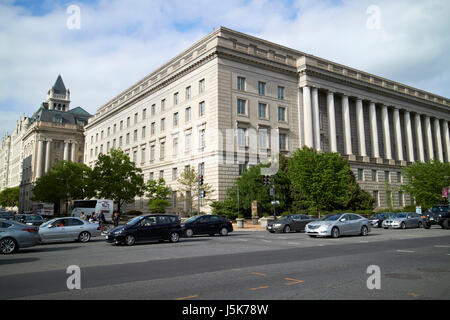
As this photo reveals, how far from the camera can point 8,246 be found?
607 inches

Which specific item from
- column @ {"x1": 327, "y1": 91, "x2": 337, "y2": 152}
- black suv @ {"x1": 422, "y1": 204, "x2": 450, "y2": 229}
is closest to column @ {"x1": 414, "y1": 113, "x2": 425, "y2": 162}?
column @ {"x1": 327, "y1": 91, "x2": 337, "y2": 152}

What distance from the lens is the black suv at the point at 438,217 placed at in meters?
28.9

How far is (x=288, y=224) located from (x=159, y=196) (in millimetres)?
26296

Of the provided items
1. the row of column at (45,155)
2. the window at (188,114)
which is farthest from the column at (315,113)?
the row of column at (45,155)

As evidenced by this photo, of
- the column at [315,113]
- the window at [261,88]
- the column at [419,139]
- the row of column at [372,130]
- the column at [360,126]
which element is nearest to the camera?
the window at [261,88]

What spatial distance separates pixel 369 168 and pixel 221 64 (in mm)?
31425

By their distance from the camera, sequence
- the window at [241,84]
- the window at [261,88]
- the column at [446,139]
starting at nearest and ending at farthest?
1. the window at [241,84]
2. the window at [261,88]
3. the column at [446,139]

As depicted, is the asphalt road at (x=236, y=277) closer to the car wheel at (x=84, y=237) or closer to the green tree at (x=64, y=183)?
the car wheel at (x=84, y=237)

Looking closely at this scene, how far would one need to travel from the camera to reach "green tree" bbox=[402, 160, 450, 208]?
53.5 meters

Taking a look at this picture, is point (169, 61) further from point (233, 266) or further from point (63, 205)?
point (63, 205)

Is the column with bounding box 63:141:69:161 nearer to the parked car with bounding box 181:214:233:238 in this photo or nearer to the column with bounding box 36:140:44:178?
the column with bounding box 36:140:44:178

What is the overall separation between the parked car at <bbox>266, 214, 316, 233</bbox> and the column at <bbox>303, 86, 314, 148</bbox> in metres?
24.4
